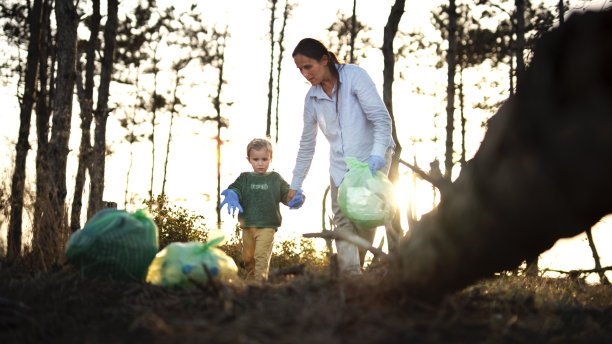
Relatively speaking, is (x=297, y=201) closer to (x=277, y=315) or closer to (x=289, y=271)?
(x=289, y=271)

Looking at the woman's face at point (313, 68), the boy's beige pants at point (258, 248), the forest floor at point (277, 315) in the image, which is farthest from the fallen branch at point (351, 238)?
the boy's beige pants at point (258, 248)

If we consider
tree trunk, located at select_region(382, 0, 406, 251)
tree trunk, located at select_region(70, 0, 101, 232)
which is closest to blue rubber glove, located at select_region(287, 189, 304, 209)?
tree trunk, located at select_region(382, 0, 406, 251)

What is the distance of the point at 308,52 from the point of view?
436 centimetres

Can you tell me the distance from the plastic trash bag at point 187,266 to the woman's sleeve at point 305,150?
72.6 inches

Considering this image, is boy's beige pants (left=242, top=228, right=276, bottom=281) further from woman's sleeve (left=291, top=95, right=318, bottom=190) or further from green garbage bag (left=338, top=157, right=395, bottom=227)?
green garbage bag (left=338, top=157, right=395, bottom=227)

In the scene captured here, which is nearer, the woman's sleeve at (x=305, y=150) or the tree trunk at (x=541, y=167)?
the tree trunk at (x=541, y=167)

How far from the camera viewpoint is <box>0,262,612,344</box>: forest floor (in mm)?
2094

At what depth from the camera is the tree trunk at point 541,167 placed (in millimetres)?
1785

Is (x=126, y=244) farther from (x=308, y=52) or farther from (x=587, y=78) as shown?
(x=587, y=78)

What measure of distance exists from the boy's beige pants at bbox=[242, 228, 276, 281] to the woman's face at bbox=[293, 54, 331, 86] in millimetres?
1871

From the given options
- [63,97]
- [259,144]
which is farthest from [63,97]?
[259,144]

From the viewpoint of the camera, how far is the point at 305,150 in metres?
5.18

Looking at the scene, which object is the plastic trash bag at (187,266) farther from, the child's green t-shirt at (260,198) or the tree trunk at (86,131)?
the tree trunk at (86,131)

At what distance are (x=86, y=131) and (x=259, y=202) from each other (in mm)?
7691
